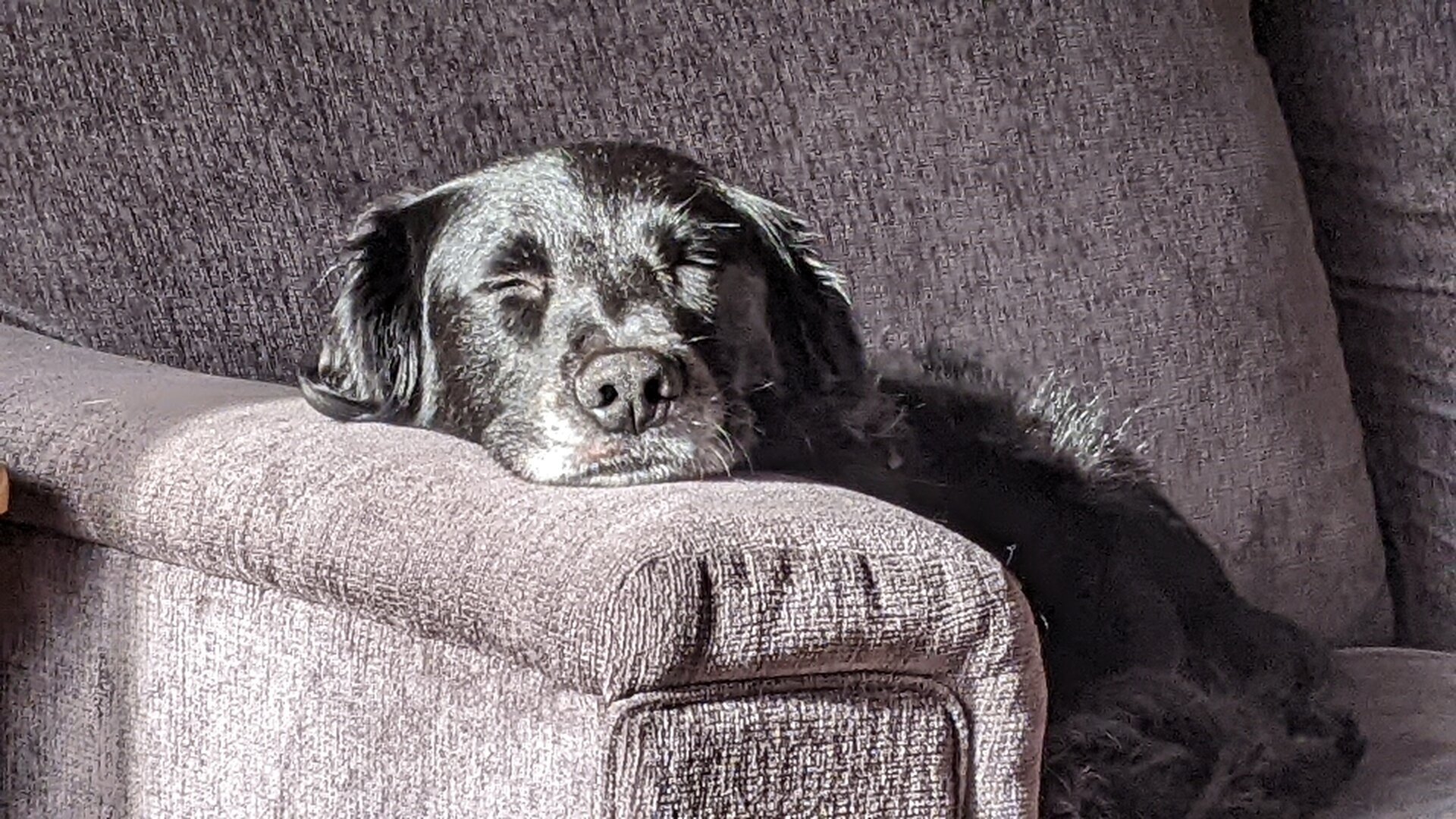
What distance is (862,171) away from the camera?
1.89m

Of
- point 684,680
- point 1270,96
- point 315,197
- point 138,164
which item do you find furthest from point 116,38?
point 1270,96

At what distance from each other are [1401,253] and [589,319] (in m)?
1.25

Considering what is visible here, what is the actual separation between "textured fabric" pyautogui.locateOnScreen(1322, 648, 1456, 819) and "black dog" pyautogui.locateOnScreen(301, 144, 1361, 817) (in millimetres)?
31

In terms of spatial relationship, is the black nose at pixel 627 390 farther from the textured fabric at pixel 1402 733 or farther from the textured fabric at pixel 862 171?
the textured fabric at pixel 1402 733

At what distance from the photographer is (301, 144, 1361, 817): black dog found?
1.25 metres

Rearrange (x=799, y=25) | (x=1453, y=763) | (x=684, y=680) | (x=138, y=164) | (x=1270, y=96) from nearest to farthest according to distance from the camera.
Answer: (x=684, y=680) → (x=1453, y=763) → (x=138, y=164) → (x=799, y=25) → (x=1270, y=96)

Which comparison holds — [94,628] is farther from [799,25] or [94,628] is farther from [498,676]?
[799,25]

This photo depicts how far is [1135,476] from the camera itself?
174cm

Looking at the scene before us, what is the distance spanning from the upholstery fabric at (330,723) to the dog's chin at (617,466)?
0.52ft

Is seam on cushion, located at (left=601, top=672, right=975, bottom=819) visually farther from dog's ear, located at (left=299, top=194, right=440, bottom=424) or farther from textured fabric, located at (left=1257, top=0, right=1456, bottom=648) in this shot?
textured fabric, located at (left=1257, top=0, right=1456, bottom=648)

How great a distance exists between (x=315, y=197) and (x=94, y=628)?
53 centimetres

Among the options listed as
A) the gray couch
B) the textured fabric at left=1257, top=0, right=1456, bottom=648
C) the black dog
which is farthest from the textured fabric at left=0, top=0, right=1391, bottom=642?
the black dog

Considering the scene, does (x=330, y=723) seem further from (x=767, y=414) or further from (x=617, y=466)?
(x=767, y=414)

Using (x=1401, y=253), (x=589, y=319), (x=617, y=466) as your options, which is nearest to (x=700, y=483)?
(x=617, y=466)
